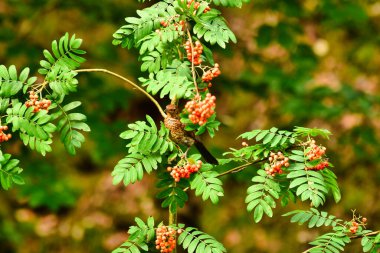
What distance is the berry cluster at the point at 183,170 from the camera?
5.37 feet

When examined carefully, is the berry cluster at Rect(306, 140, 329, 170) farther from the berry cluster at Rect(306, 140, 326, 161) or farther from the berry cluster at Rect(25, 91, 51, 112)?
the berry cluster at Rect(25, 91, 51, 112)

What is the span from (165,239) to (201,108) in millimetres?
462

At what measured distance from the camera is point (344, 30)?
645 cm

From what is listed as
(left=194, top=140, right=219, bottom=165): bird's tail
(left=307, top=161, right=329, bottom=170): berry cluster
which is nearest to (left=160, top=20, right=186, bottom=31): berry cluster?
(left=194, top=140, right=219, bottom=165): bird's tail

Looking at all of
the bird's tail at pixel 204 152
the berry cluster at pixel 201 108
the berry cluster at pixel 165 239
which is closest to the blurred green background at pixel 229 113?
the bird's tail at pixel 204 152

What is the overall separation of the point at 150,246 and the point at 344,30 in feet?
17.3

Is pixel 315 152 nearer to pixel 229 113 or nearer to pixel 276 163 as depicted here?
pixel 276 163

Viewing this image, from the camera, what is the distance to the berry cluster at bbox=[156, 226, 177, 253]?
5.50ft

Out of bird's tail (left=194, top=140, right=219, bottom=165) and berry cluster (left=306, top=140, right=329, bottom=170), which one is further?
bird's tail (left=194, top=140, right=219, bottom=165)

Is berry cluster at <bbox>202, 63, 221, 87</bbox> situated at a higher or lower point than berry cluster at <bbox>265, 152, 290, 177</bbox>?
higher

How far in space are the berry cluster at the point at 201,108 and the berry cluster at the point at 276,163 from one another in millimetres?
266

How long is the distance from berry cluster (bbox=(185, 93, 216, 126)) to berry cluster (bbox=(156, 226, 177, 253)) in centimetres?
39

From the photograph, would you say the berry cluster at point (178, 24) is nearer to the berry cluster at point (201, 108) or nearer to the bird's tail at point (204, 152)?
the berry cluster at point (201, 108)

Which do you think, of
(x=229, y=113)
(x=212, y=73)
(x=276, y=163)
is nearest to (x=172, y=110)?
(x=212, y=73)
